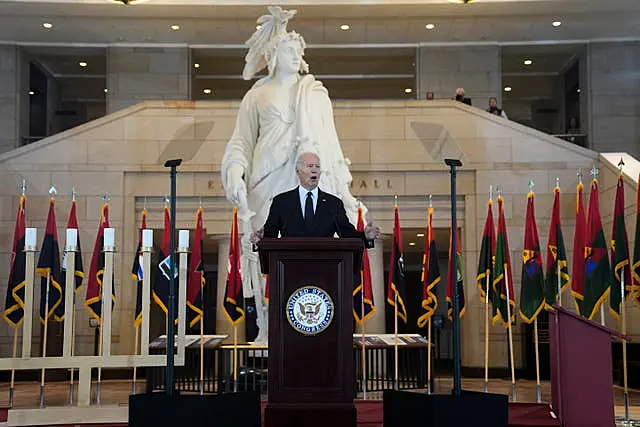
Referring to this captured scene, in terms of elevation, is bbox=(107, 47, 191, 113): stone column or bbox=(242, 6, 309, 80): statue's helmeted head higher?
bbox=(107, 47, 191, 113): stone column

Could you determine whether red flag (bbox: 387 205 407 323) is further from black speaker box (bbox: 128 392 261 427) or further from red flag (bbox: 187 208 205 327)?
black speaker box (bbox: 128 392 261 427)

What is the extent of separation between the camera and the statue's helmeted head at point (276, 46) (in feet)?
27.7

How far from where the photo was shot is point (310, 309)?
480 centimetres

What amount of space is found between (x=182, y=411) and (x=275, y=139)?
13.6 feet

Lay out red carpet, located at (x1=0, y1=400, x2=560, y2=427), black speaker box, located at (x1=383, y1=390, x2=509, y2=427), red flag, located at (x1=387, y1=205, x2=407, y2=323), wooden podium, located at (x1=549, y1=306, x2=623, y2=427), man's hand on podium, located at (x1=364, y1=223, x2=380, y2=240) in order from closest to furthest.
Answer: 1. black speaker box, located at (x1=383, y1=390, x2=509, y2=427)
2. man's hand on podium, located at (x1=364, y1=223, x2=380, y2=240)
3. wooden podium, located at (x1=549, y1=306, x2=623, y2=427)
4. red carpet, located at (x1=0, y1=400, x2=560, y2=427)
5. red flag, located at (x1=387, y1=205, x2=407, y2=323)

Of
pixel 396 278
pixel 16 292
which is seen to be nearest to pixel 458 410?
pixel 396 278

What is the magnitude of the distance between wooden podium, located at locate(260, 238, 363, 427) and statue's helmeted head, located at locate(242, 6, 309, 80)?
3.96 metres

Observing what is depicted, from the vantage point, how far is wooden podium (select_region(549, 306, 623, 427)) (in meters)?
6.17

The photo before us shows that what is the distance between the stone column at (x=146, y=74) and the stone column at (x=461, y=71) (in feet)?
16.1

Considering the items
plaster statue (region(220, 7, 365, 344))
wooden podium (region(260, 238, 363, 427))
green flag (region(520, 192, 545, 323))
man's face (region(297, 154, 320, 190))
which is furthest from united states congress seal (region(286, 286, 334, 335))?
green flag (region(520, 192, 545, 323))

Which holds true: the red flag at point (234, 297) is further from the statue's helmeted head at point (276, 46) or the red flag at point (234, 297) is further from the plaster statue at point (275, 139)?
the statue's helmeted head at point (276, 46)

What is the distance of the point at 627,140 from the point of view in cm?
1822

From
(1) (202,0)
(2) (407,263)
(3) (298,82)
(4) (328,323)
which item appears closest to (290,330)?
(4) (328,323)

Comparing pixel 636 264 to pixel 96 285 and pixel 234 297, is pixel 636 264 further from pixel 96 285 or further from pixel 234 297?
pixel 96 285
